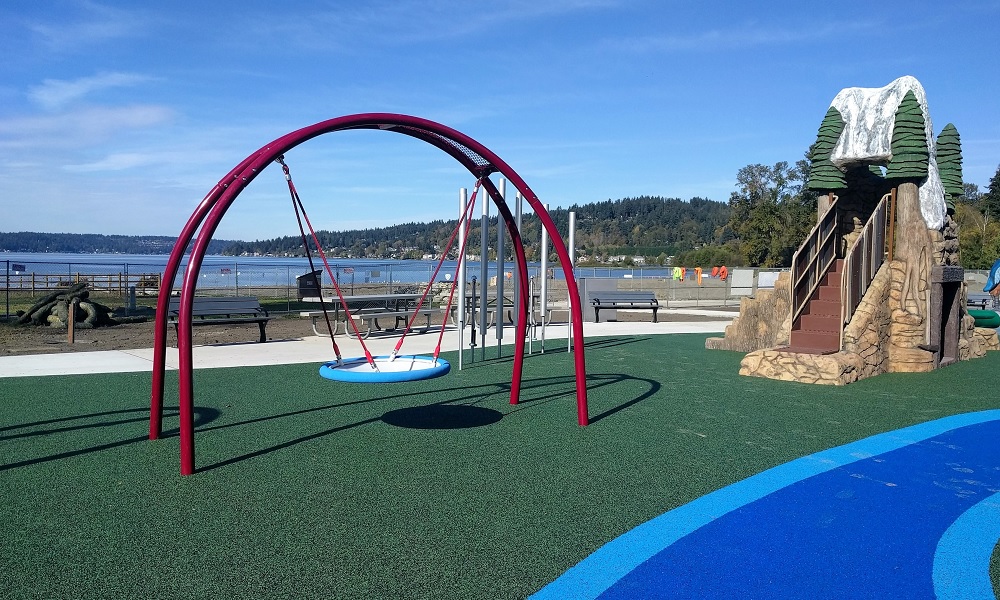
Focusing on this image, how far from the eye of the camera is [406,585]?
3.50 meters

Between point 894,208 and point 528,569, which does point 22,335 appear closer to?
point 528,569

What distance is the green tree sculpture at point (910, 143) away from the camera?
34.4 ft

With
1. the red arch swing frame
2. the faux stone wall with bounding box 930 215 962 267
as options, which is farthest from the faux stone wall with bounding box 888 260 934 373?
the red arch swing frame

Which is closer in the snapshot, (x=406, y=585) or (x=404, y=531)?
(x=406, y=585)

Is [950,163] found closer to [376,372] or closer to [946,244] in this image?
[946,244]

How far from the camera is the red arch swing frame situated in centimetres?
520

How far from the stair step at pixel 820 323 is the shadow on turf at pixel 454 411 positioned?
3.05 metres

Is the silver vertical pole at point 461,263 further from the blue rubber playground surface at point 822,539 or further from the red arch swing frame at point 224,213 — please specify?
the blue rubber playground surface at point 822,539

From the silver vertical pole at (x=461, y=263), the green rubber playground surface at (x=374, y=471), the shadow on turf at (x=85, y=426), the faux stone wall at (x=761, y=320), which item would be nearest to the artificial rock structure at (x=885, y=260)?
the green rubber playground surface at (x=374, y=471)

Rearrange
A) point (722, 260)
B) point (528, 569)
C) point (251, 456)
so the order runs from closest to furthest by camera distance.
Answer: point (528, 569)
point (251, 456)
point (722, 260)

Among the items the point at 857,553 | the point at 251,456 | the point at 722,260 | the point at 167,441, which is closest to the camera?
the point at 857,553

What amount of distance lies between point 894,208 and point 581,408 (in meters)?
6.54

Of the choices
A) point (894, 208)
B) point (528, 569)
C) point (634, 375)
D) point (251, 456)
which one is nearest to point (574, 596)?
point (528, 569)

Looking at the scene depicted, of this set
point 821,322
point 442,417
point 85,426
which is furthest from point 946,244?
point 85,426
